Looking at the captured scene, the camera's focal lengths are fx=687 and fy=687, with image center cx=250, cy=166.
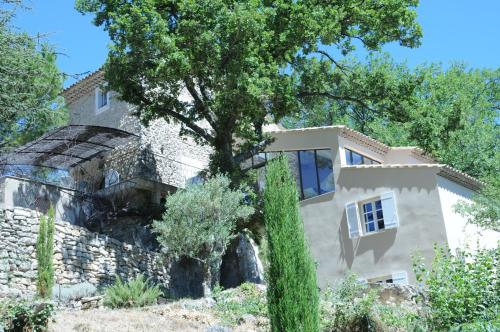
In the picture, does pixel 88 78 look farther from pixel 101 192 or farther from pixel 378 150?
pixel 378 150

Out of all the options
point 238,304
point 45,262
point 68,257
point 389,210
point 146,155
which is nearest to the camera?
point 238,304

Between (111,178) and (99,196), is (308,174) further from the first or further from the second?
(99,196)

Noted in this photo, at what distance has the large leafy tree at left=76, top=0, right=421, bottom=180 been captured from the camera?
2133cm

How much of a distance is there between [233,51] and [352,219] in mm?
7690

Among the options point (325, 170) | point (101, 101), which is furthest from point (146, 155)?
point (325, 170)

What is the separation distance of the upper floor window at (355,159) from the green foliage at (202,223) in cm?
706

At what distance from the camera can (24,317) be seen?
1311 centimetres

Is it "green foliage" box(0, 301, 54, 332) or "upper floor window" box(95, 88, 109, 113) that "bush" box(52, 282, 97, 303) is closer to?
"green foliage" box(0, 301, 54, 332)

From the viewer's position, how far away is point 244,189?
76.7ft

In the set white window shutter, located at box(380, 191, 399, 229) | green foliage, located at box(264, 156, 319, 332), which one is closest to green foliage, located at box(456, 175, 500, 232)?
white window shutter, located at box(380, 191, 399, 229)

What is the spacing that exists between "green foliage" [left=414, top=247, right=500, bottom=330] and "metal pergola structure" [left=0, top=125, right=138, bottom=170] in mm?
14893

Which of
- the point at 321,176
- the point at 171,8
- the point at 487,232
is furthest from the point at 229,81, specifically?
the point at 487,232

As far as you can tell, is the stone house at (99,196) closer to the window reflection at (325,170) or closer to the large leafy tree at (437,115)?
the window reflection at (325,170)

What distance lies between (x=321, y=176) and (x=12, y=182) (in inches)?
440
